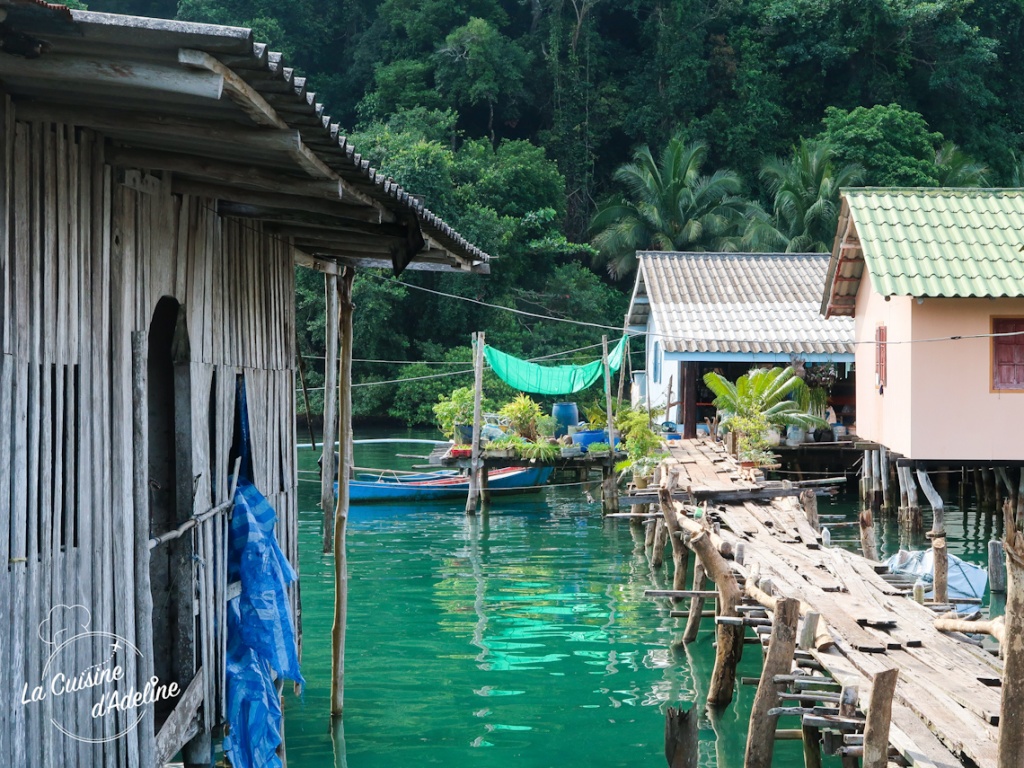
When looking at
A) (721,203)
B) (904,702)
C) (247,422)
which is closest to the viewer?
(904,702)

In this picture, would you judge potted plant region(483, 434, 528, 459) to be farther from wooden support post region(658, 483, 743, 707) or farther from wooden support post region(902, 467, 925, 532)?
wooden support post region(658, 483, 743, 707)

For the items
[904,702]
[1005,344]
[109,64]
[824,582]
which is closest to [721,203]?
[1005,344]

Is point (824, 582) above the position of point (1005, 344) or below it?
below

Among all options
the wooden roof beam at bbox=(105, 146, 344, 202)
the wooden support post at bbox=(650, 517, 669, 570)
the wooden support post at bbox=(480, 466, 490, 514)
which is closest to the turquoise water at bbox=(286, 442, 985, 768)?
the wooden support post at bbox=(650, 517, 669, 570)

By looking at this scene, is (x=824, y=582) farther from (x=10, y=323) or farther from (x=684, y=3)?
(x=684, y=3)

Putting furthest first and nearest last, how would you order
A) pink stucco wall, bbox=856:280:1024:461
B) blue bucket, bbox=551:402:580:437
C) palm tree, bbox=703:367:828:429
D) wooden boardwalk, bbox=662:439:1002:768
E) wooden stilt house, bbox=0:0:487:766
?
blue bucket, bbox=551:402:580:437 < palm tree, bbox=703:367:828:429 < pink stucco wall, bbox=856:280:1024:461 < wooden boardwalk, bbox=662:439:1002:768 < wooden stilt house, bbox=0:0:487:766

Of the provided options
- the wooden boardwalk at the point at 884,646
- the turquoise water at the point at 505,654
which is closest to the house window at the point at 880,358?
the turquoise water at the point at 505,654

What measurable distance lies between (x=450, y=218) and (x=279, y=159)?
93.4 ft

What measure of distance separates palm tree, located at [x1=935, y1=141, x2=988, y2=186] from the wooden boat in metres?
19.1

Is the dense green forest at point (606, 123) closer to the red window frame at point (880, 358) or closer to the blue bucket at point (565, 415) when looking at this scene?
the blue bucket at point (565, 415)

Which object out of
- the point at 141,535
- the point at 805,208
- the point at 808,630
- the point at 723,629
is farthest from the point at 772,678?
the point at 805,208

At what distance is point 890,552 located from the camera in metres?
16.3

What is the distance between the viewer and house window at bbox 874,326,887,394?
720 inches

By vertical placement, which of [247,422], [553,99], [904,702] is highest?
[553,99]
